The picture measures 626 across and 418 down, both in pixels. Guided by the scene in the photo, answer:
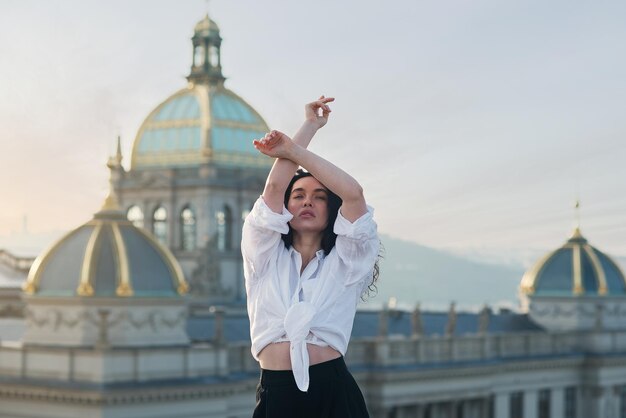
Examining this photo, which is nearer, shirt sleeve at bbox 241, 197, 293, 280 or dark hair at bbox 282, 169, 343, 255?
shirt sleeve at bbox 241, 197, 293, 280

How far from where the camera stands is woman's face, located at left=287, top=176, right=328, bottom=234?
37.9 feet

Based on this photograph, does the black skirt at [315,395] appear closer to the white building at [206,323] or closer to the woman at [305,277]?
the woman at [305,277]

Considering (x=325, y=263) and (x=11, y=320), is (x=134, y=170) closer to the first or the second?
(x=11, y=320)

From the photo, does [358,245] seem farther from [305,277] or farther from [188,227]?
[188,227]

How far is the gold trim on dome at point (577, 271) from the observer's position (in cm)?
9738

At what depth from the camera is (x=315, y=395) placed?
11203 mm

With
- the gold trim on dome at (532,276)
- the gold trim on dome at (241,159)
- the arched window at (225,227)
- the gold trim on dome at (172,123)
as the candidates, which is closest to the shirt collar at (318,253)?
the arched window at (225,227)

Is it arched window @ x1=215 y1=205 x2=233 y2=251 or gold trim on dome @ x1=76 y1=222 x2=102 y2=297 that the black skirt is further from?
arched window @ x1=215 y1=205 x2=233 y2=251

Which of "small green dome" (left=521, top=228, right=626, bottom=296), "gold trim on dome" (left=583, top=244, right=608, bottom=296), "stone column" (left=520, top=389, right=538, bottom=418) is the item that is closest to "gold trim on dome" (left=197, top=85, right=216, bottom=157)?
"small green dome" (left=521, top=228, right=626, bottom=296)

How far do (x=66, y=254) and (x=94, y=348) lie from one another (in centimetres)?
378

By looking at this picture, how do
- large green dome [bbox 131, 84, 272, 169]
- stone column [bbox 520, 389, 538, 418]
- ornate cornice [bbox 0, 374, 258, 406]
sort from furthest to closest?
large green dome [bbox 131, 84, 272, 169] < stone column [bbox 520, 389, 538, 418] < ornate cornice [bbox 0, 374, 258, 406]

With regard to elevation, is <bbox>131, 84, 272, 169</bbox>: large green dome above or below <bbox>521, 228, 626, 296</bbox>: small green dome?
above

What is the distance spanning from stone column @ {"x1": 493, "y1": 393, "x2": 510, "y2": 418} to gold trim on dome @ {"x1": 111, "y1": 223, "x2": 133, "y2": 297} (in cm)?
3167

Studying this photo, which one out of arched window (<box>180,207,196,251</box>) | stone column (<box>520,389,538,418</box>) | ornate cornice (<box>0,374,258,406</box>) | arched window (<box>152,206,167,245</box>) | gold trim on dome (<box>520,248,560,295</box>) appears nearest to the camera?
ornate cornice (<box>0,374,258,406</box>)
